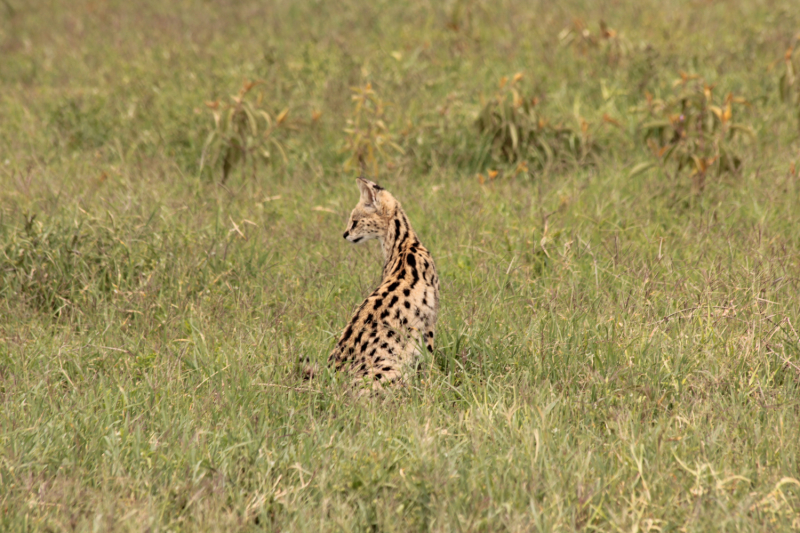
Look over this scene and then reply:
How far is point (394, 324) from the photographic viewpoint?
4531 millimetres

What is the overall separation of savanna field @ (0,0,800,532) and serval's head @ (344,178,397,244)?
1.40 ft

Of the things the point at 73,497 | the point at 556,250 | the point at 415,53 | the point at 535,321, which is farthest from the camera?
the point at 415,53

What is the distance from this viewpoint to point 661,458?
3.64m

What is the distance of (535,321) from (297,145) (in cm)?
515

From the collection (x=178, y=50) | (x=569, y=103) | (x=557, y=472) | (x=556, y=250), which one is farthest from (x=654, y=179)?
(x=178, y=50)

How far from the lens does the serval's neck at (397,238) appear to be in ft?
17.5

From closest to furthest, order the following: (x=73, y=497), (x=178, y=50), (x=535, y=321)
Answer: (x=73, y=497)
(x=535, y=321)
(x=178, y=50)

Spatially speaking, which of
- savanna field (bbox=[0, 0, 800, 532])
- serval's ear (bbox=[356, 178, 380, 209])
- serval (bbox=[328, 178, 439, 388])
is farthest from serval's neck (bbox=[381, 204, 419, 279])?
savanna field (bbox=[0, 0, 800, 532])

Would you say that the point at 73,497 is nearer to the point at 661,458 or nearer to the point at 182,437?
the point at 182,437

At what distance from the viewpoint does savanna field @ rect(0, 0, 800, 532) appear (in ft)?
11.5

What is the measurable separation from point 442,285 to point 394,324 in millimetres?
1486

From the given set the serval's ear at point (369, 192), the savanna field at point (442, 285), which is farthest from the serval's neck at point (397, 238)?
the savanna field at point (442, 285)

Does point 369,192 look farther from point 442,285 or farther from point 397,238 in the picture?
point 442,285

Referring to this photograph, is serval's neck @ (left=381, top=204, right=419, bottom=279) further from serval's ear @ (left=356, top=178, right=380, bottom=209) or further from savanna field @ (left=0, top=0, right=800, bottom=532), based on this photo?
savanna field @ (left=0, top=0, right=800, bottom=532)
